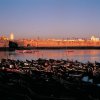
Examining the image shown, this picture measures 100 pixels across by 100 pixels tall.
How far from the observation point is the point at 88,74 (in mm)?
21625

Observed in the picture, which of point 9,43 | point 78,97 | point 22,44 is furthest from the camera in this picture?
point 22,44

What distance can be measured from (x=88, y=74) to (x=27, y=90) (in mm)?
7521

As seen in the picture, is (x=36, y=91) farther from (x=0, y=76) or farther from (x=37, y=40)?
(x=37, y=40)

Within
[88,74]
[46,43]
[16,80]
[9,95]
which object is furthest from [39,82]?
[46,43]

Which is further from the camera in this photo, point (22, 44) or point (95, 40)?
point (95, 40)

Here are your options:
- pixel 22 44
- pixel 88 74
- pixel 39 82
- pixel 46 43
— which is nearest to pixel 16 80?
pixel 39 82

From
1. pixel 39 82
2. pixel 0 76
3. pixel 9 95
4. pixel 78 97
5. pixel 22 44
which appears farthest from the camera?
pixel 22 44

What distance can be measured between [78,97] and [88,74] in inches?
313

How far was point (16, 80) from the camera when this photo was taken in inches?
693

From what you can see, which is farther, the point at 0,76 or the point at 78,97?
the point at 0,76

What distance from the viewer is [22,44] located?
151m

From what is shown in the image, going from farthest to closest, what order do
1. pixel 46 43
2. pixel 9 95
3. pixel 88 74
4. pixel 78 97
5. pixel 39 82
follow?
pixel 46 43
pixel 88 74
pixel 39 82
pixel 9 95
pixel 78 97

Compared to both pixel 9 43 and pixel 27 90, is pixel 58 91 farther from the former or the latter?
pixel 9 43

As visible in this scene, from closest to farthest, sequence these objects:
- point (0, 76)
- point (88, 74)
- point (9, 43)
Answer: point (0, 76) → point (88, 74) → point (9, 43)
